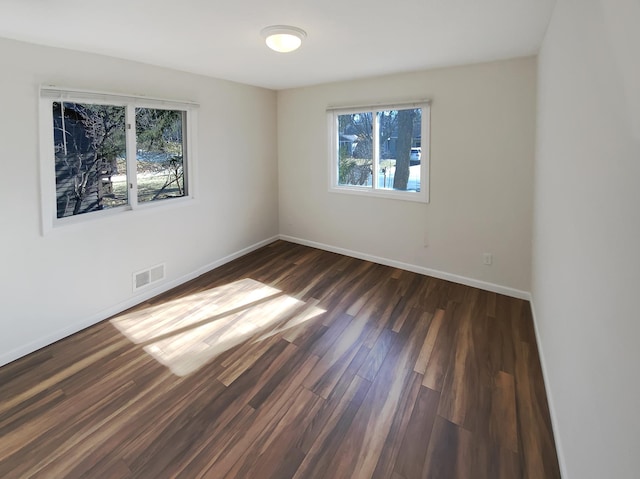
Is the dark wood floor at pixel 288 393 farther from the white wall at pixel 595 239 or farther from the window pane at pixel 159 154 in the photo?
the window pane at pixel 159 154

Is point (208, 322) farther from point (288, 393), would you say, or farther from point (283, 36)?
point (283, 36)

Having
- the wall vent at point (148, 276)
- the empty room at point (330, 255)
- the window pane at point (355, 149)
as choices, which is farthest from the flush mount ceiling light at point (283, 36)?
the wall vent at point (148, 276)

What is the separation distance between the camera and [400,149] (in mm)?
4137

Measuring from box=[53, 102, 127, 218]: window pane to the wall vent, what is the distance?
0.72 metres

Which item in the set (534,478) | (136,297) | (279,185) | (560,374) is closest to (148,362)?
(136,297)

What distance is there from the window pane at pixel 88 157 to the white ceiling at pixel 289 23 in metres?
0.51

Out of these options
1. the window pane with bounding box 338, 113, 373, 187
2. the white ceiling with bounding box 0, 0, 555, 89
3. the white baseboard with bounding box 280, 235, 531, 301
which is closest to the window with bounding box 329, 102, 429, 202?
the window pane with bounding box 338, 113, 373, 187

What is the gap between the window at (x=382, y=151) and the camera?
3.95 metres

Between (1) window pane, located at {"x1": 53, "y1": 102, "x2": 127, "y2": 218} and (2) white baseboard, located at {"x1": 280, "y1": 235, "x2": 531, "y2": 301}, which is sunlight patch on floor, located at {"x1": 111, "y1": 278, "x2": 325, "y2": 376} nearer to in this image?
(1) window pane, located at {"x1": 53, "y1": 102, "x2": 127, "y2": 218}

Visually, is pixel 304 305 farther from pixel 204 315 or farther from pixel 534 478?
pixel 534 478

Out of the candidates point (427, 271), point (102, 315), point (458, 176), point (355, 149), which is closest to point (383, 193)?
point (355, 149)

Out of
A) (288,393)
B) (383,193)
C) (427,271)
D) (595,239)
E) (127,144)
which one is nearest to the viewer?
(595,239)

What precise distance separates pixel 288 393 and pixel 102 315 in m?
2.04

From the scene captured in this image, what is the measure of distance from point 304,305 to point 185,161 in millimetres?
2123
